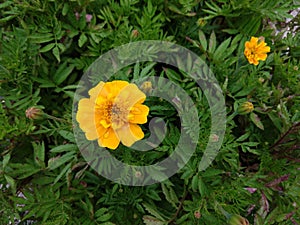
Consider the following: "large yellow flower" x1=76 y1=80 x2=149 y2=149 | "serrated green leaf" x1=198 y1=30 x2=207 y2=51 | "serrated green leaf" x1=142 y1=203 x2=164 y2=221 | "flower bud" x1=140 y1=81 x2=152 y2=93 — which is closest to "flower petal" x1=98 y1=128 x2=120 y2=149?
"large yellow flower" x1=76 y1=80 x2=149 y2=149

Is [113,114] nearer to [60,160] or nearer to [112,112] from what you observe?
[112,112]

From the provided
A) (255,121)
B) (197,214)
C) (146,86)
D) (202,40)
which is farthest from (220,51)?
(197,214)

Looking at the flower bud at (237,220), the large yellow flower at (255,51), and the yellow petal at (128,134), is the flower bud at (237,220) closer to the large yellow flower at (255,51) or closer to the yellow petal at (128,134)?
the yellow petal at (128,134)

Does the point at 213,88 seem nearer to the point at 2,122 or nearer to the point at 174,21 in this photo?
the point at 174,21

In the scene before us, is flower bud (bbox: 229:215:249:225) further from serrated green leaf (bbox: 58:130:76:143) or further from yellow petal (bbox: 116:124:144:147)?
serrated green leaf (bbox: 58:130:76:143)

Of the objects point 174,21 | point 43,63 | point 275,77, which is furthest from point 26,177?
point 275,77

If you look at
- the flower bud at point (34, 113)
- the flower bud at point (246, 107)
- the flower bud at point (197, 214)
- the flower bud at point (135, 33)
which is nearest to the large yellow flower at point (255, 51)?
the flower bud at point (246, 107)
